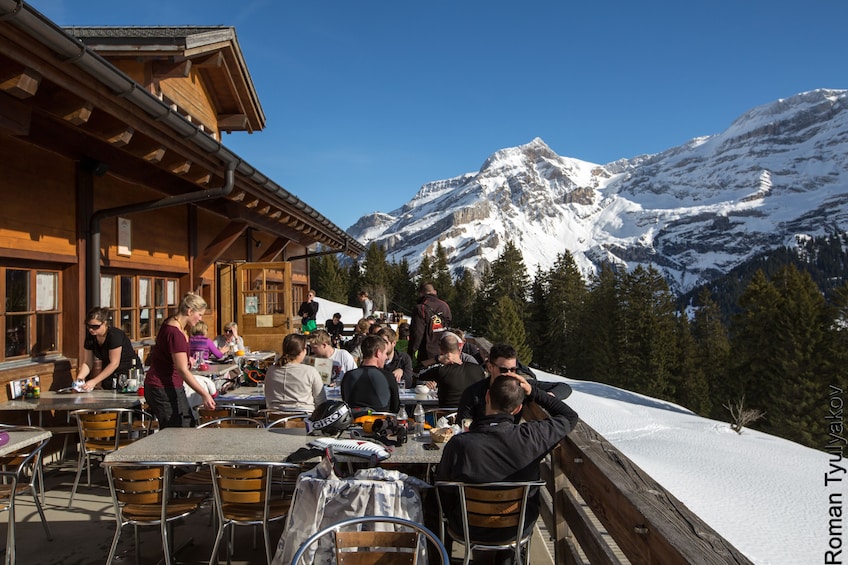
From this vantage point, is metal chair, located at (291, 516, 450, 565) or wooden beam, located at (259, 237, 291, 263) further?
wooden beam, located at (259, 237, 291, 263)

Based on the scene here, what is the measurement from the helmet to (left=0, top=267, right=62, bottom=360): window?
3116mm

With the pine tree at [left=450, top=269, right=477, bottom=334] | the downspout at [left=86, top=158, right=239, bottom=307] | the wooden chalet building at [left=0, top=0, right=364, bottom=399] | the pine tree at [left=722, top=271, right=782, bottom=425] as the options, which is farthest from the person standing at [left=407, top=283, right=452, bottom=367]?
the pine tree at [left=450, top=269, right=477, bottom=334]

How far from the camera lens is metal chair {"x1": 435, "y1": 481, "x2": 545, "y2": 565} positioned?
272cm

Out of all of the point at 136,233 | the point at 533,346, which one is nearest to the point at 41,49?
the point at 136,233

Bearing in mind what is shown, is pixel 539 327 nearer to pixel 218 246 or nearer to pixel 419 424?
pixel 218 246

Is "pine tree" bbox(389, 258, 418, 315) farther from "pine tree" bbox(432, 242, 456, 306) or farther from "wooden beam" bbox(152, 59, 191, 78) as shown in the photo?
"wooden beam" bbox(152, 59, 191, 78)

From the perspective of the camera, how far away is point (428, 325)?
24.1 ft

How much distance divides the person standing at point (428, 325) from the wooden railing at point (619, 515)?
377cm

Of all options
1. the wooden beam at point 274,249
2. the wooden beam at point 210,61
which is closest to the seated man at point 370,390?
the wooden beam at point 210,61

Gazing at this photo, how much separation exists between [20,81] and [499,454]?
10.5 ft

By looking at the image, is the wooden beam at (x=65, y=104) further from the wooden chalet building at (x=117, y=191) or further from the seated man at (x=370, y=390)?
the seated man at (x=370, y=390)

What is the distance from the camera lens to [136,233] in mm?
6766

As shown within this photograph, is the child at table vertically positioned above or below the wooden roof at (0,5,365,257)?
below

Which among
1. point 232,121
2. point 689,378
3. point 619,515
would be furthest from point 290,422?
point 689,378
